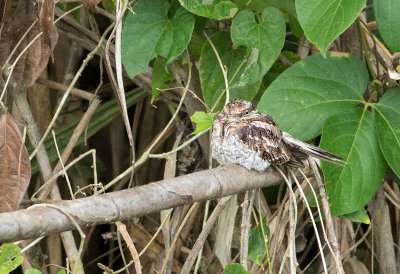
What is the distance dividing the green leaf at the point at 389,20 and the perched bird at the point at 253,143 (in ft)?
1.33

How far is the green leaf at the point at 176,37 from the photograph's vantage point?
2.09 metres

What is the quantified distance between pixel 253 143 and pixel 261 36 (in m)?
0.37

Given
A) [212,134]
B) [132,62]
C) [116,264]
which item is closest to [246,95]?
[212,134]

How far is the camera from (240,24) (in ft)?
7.01

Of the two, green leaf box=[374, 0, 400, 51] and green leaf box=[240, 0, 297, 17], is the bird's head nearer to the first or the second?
green leaf box=[240, 0, 297, 17]

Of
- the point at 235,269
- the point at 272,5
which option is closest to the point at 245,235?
the point at 235,269

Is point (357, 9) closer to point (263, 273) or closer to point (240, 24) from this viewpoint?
point (240, 24)

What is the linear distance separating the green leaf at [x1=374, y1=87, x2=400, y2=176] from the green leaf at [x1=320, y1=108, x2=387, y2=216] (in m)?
0.04

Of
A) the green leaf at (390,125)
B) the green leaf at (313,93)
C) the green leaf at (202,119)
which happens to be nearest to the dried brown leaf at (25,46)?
the green leaf at (202,119)

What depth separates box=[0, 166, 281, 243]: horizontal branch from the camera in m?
1.06

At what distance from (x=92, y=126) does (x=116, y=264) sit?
0.78 meters

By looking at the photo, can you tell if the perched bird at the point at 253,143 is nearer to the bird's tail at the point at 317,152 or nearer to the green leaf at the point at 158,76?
the bird's tail at the point at 317,152

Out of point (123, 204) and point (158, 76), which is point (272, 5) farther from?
point (123, 204)

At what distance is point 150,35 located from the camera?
2125 millimetres
